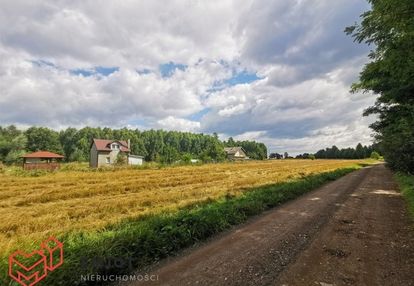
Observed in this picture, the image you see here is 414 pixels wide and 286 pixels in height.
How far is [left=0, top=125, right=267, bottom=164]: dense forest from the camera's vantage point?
68438 millimetres

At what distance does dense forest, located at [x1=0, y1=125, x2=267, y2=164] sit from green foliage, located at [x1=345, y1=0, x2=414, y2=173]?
151 feet

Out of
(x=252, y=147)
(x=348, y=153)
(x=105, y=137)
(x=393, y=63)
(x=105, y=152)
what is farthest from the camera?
(x=252, y=147)

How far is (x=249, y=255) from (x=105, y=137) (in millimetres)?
118541

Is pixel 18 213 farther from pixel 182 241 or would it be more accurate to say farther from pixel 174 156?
pixel 174 156

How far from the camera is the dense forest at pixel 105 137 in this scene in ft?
225

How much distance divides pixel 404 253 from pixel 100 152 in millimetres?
56105

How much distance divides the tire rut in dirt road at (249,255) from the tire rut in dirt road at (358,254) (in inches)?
11.5

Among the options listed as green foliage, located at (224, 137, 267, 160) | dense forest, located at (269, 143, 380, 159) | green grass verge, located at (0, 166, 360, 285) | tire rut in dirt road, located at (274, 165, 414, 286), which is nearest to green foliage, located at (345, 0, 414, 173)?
tire rut in dirt road, located at (274, 165, 414, 286)

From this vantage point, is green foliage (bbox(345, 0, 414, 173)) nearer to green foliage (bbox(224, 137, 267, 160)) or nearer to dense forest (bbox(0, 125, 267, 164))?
dense forest (bbox(0, 125, 267, 164))

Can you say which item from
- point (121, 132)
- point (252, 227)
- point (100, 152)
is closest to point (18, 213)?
point (252, 227)

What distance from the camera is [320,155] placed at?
5433 inches

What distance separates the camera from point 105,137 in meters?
115

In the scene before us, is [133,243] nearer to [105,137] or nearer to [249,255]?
[249,255]

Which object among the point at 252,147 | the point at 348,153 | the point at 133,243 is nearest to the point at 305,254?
the point at 133,243
